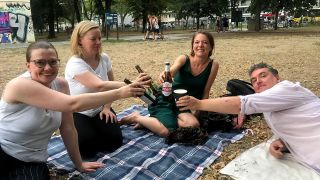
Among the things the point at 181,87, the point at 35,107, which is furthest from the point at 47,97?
the point at 181,87

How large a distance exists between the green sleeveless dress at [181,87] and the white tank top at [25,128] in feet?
6.03

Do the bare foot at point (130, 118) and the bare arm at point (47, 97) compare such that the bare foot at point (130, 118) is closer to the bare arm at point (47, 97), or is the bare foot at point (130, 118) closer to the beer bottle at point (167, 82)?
the beer bottle at point (167, 82)

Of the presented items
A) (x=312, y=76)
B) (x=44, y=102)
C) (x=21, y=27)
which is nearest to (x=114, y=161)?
(x=44, y=102)

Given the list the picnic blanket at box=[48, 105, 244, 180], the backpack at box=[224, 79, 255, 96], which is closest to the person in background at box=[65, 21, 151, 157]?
the picnic blanket at box=[48, 105, 244, 180]

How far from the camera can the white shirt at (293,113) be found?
3.06 m

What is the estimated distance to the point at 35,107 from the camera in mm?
3127

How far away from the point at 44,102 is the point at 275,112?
1.94 m

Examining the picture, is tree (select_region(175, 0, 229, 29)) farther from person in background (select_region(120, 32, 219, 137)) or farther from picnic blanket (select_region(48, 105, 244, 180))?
picnic blanket (select_region(48, 105, 244, 180))

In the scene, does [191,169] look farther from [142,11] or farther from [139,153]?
[142,11]

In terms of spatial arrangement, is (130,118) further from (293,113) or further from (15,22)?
(15,22)

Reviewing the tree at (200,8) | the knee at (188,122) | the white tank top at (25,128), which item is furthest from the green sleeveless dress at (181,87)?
the tree at (200,8)

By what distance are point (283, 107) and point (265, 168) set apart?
99cm

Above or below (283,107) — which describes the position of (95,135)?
below

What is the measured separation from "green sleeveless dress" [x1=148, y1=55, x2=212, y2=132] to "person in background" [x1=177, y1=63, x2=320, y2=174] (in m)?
1.69
